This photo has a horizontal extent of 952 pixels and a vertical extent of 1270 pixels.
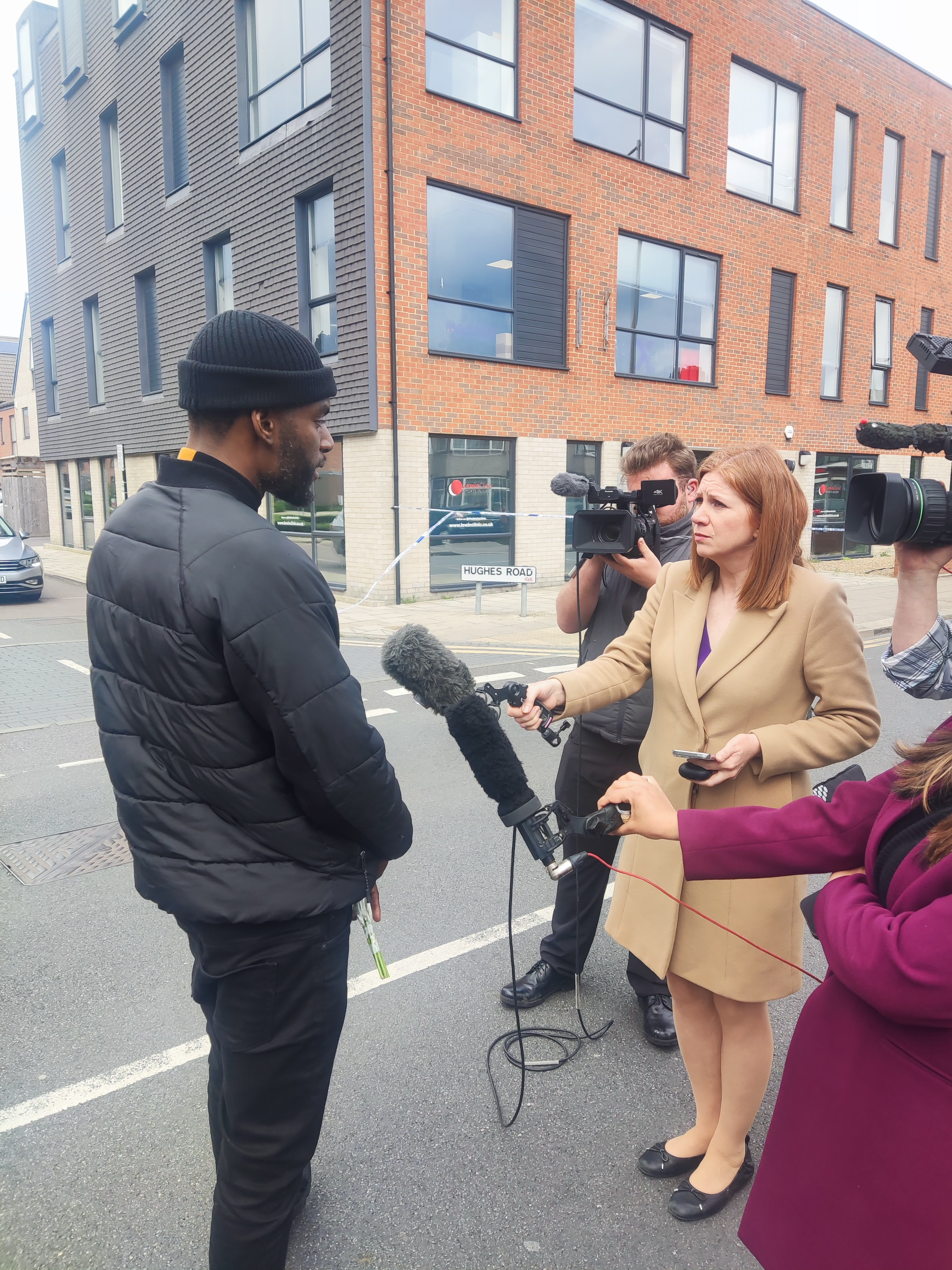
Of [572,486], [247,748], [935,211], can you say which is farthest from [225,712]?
[935,211]

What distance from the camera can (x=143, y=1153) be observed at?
2336 millimetres

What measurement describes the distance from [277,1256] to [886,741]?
18.5ft

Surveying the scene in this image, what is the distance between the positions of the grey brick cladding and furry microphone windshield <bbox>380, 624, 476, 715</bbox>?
1084 centimetres

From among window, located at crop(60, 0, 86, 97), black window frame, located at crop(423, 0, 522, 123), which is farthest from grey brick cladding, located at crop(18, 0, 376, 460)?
black window frame, located at crop(423, 0, 522, 123)

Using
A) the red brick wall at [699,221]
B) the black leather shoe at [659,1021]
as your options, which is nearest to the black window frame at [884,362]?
the red brick wall at [699,221]

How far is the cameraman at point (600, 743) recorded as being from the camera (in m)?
2.96

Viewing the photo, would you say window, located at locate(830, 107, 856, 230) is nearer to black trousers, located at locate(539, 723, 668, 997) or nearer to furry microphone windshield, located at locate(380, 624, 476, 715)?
black trousers, located at locate(539, 723, 668, 997)

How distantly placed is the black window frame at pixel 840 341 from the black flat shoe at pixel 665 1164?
18477 mm

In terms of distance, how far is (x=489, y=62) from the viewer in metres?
12.4

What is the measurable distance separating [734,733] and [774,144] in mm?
18193

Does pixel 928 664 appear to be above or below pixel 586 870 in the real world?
above

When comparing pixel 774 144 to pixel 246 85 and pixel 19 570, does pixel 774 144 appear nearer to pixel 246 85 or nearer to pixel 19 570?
pixel 246 85

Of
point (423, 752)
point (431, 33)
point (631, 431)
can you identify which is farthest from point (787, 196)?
point (423, 752)

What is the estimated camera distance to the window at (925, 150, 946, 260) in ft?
66.4
